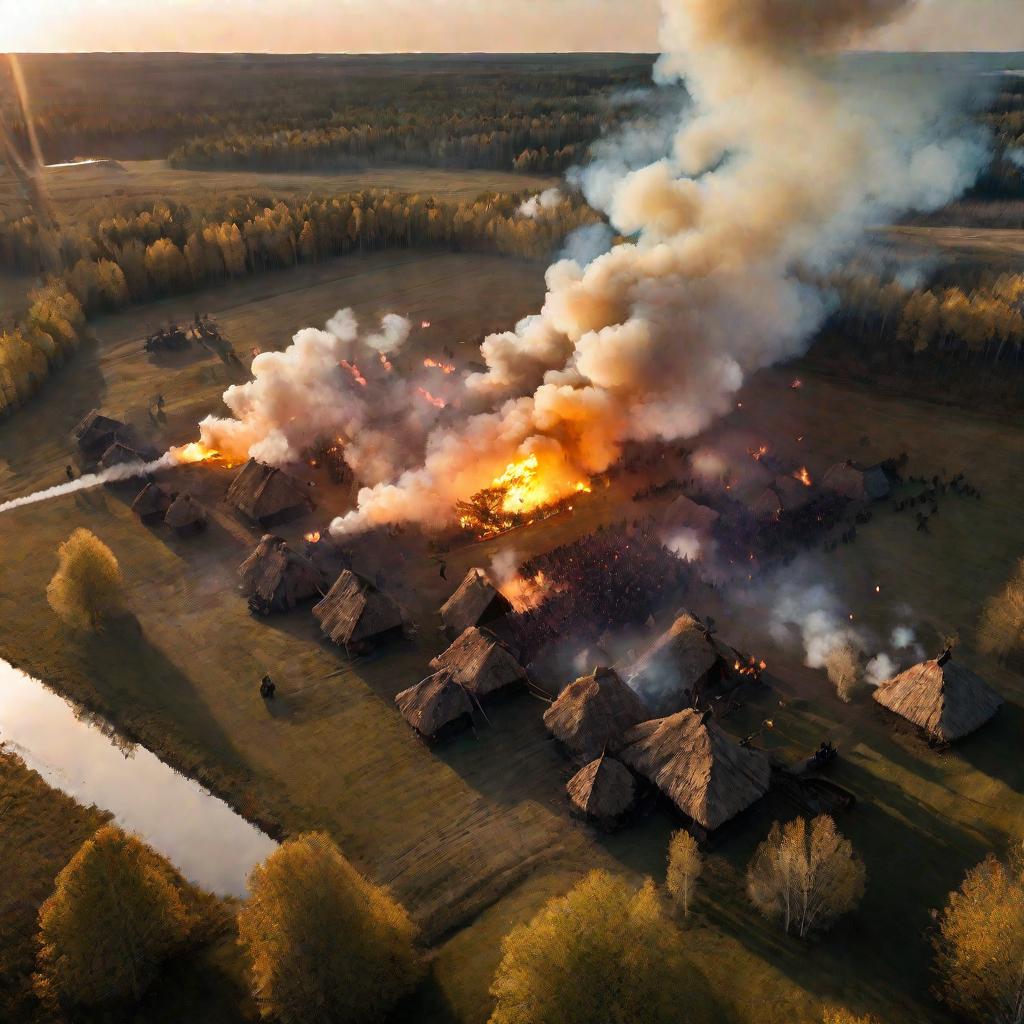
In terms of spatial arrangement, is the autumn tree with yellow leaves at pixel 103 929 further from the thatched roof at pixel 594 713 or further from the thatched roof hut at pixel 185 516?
the thatched roof hut at pixel 185 516

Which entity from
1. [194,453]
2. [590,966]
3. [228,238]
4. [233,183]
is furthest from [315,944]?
[233,183]

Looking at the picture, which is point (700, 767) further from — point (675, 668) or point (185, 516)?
point (185, 516)

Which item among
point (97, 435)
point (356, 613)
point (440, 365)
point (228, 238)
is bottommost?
point (356, 613)

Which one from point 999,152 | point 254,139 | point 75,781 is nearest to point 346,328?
point 75,781

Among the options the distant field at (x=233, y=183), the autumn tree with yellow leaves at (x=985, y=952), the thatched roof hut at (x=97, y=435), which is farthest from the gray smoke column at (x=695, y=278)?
the distant field at (x=233, y=183)

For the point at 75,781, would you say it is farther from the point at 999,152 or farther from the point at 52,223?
the point at 999,152
